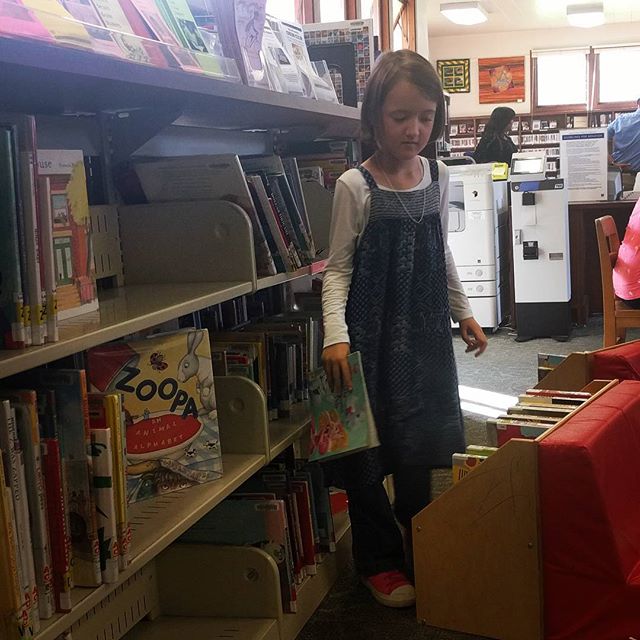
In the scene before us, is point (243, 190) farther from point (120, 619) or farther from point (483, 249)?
point (483, 249)

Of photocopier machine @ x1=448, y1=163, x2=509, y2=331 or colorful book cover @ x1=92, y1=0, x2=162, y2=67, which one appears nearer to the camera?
colorful book cover @ x1=92, y1=0, x2=162, y2=67

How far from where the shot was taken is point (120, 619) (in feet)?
5.54

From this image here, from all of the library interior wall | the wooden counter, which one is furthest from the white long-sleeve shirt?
the library interior wall

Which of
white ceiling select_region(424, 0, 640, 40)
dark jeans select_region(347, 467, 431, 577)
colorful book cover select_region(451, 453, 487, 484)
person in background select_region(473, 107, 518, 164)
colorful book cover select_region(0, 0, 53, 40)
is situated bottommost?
dark jeans select_region(347, 467, 431, 577)

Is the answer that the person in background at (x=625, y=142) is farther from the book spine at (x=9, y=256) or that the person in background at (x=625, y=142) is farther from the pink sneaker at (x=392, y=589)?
the book spine at (x=9, y=256)

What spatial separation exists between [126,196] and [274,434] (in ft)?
1.95

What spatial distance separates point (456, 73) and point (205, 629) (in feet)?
36.2

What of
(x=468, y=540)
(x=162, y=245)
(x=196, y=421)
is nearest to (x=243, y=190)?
(x=162, y=245)

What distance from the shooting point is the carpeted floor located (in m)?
1.80

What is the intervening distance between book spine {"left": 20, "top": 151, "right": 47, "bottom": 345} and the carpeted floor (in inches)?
41.7

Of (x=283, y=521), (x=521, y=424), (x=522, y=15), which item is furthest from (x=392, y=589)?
(x=522, y=15)

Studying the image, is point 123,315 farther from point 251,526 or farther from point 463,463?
point 463,463

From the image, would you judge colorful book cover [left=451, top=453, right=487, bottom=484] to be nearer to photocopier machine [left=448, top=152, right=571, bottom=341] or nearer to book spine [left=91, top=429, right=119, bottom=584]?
book spine [left=91, top=429, right=119, bottom=584]

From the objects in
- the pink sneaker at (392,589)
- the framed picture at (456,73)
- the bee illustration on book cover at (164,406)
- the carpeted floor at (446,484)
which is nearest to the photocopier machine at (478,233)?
the carpeted floor at (446,484)
